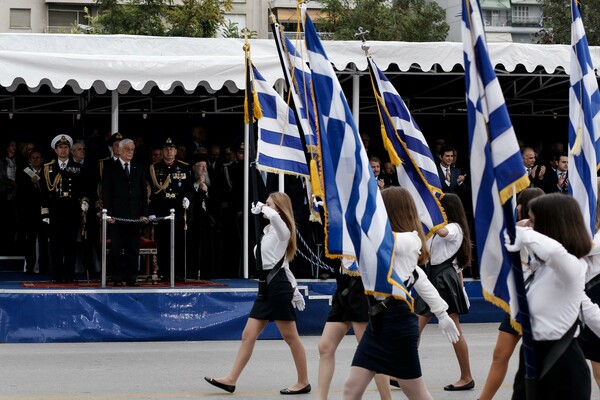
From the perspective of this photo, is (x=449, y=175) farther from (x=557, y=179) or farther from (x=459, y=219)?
(x=459, y=219)

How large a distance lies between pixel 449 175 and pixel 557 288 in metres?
9.94

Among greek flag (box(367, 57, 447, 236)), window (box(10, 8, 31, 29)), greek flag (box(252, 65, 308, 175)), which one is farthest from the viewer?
window (box(10, 8, 31, 29))

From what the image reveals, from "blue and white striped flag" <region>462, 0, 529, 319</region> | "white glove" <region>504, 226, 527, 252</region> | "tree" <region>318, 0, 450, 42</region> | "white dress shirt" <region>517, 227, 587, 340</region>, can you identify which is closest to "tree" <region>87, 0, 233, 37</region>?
"tree" <region>318, 0, 450, 42</region>

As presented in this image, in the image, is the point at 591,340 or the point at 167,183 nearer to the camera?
the point at 591,340

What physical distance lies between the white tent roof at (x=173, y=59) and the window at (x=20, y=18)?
36.6 m

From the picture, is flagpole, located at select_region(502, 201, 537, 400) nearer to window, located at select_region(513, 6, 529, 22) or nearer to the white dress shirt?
the white dress shirt

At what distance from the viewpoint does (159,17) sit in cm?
3412

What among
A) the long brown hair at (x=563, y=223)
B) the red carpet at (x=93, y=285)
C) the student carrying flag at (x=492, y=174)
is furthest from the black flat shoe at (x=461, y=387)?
the red carpet at (x=93, y=285)

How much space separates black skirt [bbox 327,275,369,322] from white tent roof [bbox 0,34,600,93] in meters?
5.36

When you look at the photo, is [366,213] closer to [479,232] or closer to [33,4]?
[479,232]

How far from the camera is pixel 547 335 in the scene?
214 inches

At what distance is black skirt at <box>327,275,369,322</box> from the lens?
27.0 ft

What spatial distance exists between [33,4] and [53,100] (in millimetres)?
32925

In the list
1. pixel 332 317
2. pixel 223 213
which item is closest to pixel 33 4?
pixel 223 213
